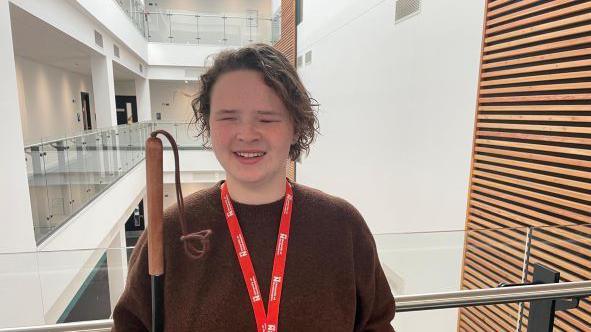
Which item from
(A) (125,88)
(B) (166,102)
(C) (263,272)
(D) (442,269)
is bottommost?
(D) (442,269)

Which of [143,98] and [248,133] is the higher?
[143,98]

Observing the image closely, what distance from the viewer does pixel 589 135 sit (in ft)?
9.48

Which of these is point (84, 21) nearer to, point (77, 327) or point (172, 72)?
point (77, 327)

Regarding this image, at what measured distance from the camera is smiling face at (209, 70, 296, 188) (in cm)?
93

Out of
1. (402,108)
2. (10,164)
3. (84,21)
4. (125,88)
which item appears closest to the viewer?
(10,164)

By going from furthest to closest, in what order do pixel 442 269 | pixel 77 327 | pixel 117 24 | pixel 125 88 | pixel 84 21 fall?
pixel 125 88, pixel 117 24, pixel 84 21, pixel 442 269, pixel 77 327

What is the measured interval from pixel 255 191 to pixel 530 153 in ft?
11.0

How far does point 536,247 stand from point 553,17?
76.5 inches

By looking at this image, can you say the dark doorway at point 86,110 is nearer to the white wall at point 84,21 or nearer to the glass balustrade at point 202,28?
the glass balustrade at point 202,28

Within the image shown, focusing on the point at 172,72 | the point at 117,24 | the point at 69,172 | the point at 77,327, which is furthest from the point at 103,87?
the point at 77,327

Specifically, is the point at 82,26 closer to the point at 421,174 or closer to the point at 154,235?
the point at 421,174

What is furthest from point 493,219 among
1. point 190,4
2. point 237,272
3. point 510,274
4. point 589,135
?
point 190,4

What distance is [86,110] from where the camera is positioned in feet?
55.1

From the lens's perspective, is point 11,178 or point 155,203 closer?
point 155,203
